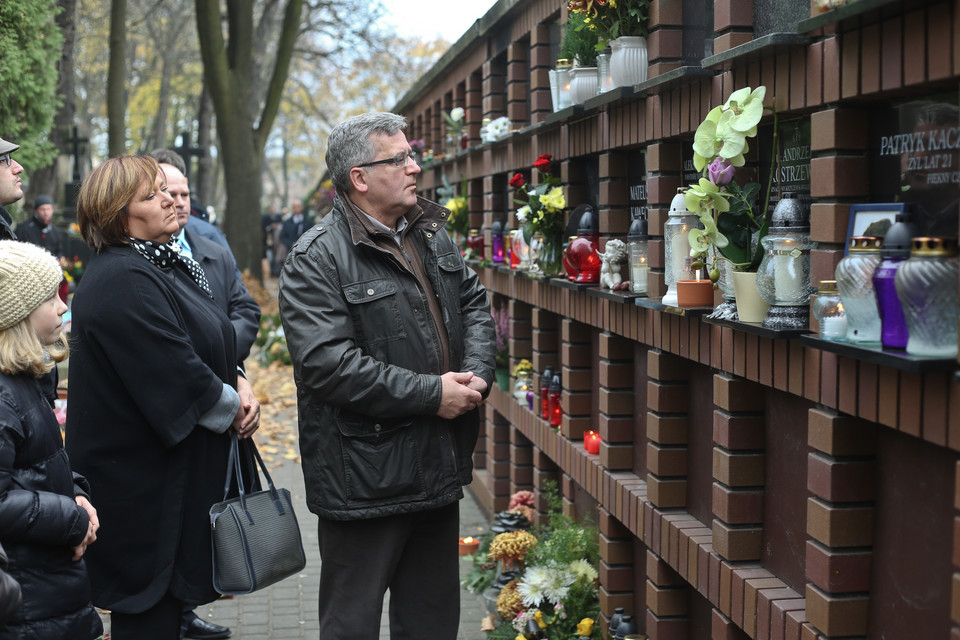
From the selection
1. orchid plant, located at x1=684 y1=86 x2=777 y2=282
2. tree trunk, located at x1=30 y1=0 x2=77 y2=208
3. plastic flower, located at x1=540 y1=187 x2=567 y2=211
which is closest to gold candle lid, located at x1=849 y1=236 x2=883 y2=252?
orchid plant, located at x1=684 y1=86 x2=777 y2=282

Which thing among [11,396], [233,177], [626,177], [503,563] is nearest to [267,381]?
[233,177]

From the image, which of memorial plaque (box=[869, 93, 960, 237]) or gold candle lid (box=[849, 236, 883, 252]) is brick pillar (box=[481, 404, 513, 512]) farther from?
gold candle lid (box=[849, 236, 883, 252])

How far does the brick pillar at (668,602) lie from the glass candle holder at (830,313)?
1806 millimetres

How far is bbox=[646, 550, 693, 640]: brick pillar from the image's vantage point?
434 centimetres

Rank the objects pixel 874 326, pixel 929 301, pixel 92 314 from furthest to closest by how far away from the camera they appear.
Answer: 1. pixel 92 314
2. pixel 874 326
3. pixel 929 301

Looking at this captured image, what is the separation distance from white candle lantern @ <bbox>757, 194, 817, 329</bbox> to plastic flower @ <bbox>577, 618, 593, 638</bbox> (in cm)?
239

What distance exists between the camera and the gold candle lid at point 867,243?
8.25ft

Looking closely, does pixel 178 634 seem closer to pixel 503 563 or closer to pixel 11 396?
pixel 11 396

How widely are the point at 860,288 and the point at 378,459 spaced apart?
6.01 feet

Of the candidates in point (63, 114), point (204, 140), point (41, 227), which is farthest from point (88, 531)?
point (204, 140)

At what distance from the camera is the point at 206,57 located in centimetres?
1777

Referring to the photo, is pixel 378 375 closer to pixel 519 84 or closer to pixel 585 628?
pixel 585 628

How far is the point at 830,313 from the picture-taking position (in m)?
2.77

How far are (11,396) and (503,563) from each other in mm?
3605
